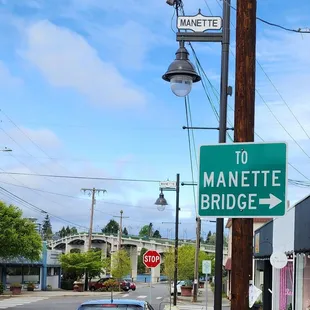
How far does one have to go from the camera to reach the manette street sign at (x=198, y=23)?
8.10 metres

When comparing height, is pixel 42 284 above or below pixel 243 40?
below

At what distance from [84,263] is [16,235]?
18.5 m

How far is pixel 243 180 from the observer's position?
5004 millimetres

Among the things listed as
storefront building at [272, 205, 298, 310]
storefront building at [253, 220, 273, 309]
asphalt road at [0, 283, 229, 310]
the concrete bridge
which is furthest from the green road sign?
the concrete bridge

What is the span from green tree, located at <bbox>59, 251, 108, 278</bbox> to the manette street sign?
170ft

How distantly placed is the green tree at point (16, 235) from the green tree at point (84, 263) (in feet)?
48.5

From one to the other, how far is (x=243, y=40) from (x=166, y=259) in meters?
35.4

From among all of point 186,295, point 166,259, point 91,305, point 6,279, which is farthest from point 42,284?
point 91,305

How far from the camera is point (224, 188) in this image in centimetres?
507

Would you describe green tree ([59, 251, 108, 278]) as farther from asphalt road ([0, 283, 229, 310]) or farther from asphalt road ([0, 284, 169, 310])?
asphalt road ([0, 283, 229, 310])

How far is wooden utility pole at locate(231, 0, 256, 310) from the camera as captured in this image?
556 cm

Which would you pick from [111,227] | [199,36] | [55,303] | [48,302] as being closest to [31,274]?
[48,302]

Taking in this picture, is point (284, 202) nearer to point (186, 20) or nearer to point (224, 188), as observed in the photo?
point (224, 188)

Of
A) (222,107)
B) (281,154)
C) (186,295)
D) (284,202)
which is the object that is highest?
(222,107)
